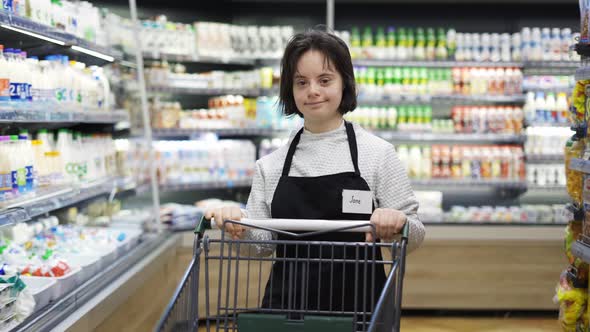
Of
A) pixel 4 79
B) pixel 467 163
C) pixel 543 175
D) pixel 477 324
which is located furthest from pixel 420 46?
pixel 4 79

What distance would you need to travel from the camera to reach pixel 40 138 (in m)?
3.24

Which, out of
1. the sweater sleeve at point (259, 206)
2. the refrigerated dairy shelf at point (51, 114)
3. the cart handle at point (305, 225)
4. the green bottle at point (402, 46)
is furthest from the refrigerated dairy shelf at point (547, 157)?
the cart handle at point (305, 225)

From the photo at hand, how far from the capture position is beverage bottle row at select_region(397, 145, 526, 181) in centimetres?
541

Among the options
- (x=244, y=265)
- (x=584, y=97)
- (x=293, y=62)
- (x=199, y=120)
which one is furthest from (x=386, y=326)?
(x=199, y=120)

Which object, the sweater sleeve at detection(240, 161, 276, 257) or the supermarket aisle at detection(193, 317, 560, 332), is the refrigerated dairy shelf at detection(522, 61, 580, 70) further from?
the sweater sleeve at detection(240, 161, 276, 257)

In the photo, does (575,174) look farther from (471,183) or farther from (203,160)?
(203,160)

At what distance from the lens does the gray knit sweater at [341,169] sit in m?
2.12

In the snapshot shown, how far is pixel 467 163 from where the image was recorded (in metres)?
5.44

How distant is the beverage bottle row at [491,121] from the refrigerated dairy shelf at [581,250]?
9.41 feet

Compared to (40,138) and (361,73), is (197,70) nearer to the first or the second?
(361,73)

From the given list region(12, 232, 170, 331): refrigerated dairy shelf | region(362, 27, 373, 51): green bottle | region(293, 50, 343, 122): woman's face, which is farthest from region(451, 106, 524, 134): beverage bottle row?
region(293, 50, 343, 122): woman's face

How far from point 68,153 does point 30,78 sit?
0.63 metres

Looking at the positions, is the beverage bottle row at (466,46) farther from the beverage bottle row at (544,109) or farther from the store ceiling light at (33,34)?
the store ceiling light at (33,34)

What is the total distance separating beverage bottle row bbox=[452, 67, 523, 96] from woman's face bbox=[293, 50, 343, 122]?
347 cm
